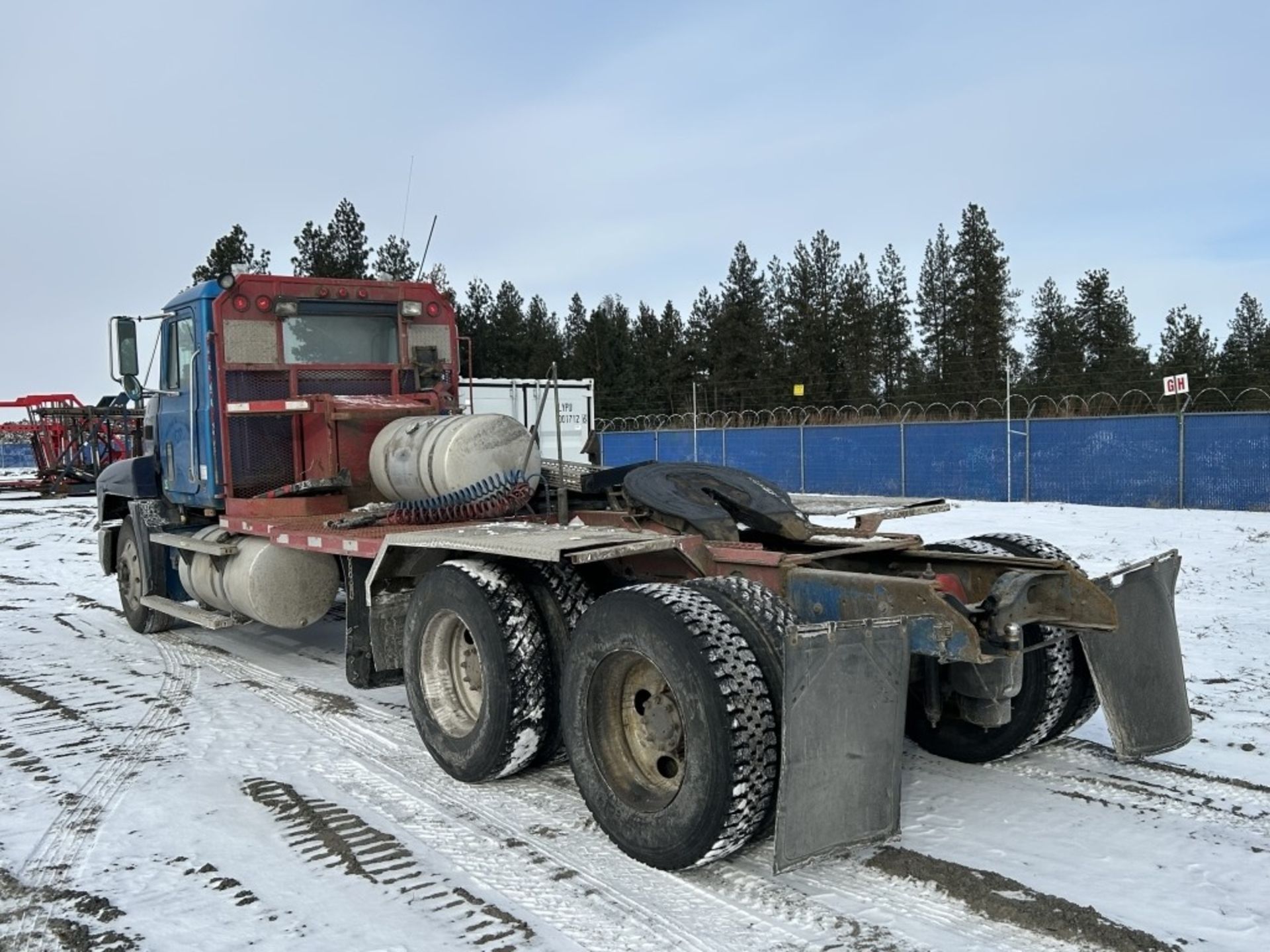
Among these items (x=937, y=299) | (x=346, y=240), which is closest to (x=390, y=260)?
(x=346, y=240)

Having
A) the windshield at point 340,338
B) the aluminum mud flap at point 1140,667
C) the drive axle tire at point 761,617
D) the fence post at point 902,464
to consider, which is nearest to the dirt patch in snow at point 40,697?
the windshield at point 340,338

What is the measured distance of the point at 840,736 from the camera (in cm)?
361

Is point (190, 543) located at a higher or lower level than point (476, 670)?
higher

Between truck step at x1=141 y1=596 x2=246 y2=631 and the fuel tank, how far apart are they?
6.62ft

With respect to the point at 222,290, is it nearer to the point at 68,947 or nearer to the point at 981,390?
the point at 68,947

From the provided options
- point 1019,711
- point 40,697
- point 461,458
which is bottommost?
point 40,697

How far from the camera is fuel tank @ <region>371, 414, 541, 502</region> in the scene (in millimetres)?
6227

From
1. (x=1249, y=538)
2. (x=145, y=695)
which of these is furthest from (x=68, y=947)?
(x=1249, y=538)

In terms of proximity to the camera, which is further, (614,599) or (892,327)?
(892,327)

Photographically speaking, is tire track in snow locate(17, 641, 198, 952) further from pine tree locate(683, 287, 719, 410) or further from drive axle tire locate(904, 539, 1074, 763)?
pine tree locate(683, 287, 719, 410)

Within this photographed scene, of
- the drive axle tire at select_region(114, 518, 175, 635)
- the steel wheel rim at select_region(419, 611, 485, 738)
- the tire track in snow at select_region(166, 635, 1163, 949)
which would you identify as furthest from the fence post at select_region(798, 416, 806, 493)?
the tire track in snow at select_region(166, 635, 1163, 949)

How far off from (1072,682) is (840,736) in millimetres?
1866

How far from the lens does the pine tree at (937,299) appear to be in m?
49.5

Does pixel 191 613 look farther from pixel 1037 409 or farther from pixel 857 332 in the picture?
pixel 857 332
